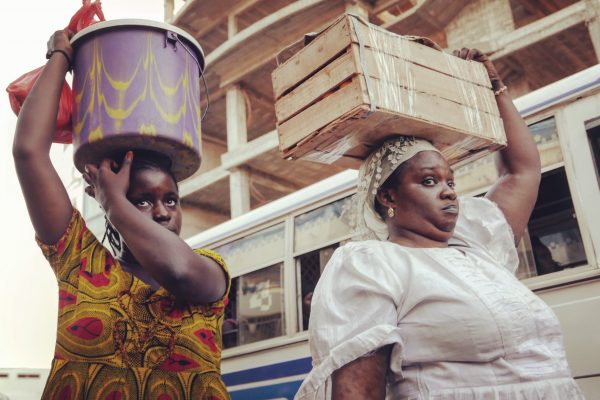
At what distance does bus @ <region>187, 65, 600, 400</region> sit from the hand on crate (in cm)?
69

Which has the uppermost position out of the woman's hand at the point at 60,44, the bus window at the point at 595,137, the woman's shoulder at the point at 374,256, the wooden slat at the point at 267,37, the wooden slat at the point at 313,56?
the wooden slat at the point at 267,37

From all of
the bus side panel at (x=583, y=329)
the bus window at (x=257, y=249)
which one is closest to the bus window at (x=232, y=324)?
the bus window at (x=257, y=249)

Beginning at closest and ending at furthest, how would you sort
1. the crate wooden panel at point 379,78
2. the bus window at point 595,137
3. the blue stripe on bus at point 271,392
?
1. the crate wooden panel at point 379,78
2. the bus window at point 595,137
3. the blue stripe on bus at point 271,392

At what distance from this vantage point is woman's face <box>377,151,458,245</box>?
68.8 inches

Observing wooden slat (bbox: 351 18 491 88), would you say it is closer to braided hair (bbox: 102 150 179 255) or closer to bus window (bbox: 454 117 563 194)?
braided hair (bbox: 102 150 179 255)

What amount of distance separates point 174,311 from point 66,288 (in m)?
0.31

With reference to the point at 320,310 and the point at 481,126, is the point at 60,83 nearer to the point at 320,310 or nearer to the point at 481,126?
the point at 320,310

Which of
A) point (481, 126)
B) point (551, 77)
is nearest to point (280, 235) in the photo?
point (481, 126)

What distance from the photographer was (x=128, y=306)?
1696 mm

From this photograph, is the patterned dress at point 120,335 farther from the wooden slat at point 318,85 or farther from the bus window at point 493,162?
the bus window at point 493,162

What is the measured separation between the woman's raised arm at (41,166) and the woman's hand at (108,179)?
0.09 metres

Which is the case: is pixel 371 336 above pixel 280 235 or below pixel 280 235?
below

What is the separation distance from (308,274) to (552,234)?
6.19ft

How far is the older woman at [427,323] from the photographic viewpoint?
4.60 ft
